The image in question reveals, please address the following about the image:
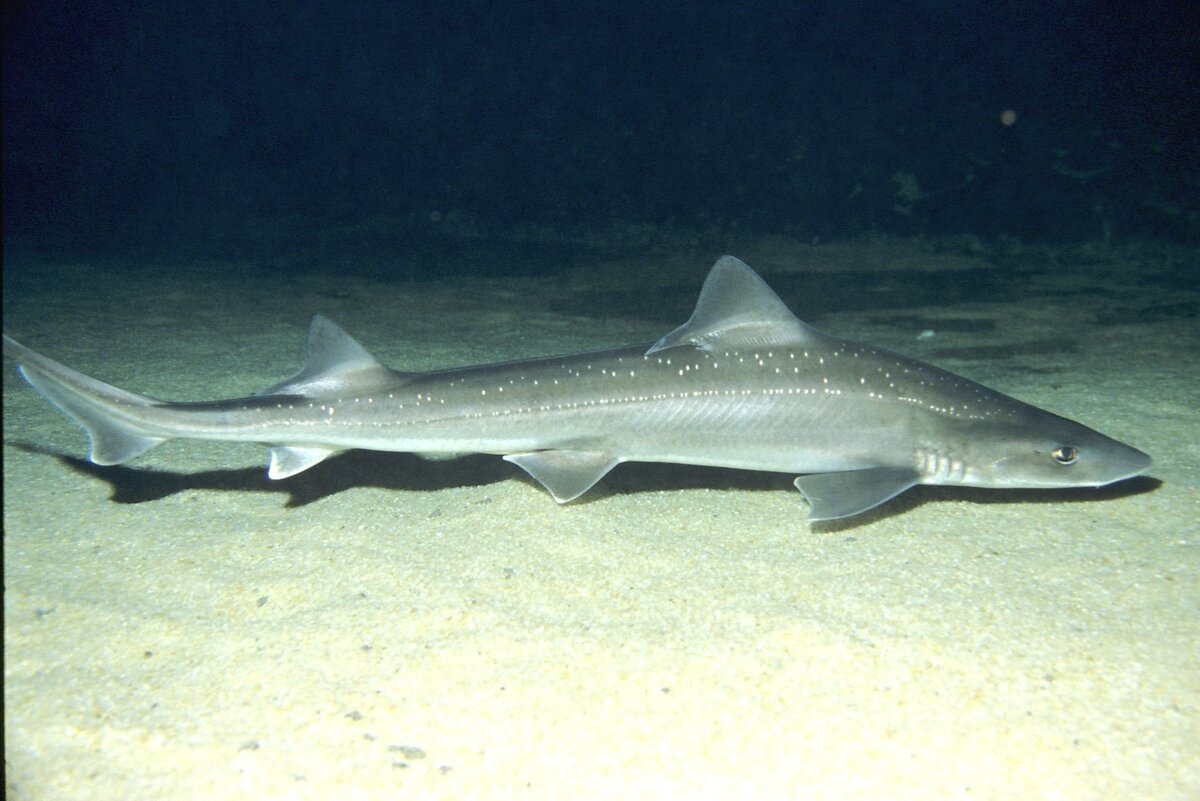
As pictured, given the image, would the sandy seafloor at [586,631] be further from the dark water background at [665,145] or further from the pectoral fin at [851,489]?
the dark water background at [665,145]

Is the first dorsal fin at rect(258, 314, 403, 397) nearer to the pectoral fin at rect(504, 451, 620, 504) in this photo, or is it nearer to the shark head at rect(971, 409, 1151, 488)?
the pectoral fin at rect(504, 451, 620, 504)

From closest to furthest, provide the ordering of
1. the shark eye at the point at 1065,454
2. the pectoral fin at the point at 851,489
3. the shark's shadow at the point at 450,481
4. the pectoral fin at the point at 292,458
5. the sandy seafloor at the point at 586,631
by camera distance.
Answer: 1. the sandy seafloor at the point at 586,631
2. the pectoral fin at the point at 851,489
3. the shark eye at the point at 1065,454
4. the pectoral fin at the point at 292,458
5. the shark's shadow at the point at 450,481

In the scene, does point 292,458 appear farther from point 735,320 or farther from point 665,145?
point 665,145

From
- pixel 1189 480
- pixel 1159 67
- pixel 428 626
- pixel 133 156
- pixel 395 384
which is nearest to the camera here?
pixel 428 626

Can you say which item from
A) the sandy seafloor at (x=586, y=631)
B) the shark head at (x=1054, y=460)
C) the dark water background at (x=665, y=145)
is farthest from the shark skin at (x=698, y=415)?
the dark water background at (x=665, y=145)

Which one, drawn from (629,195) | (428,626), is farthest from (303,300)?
(629,195)

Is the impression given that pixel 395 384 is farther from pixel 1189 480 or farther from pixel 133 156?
pixel 133 156
